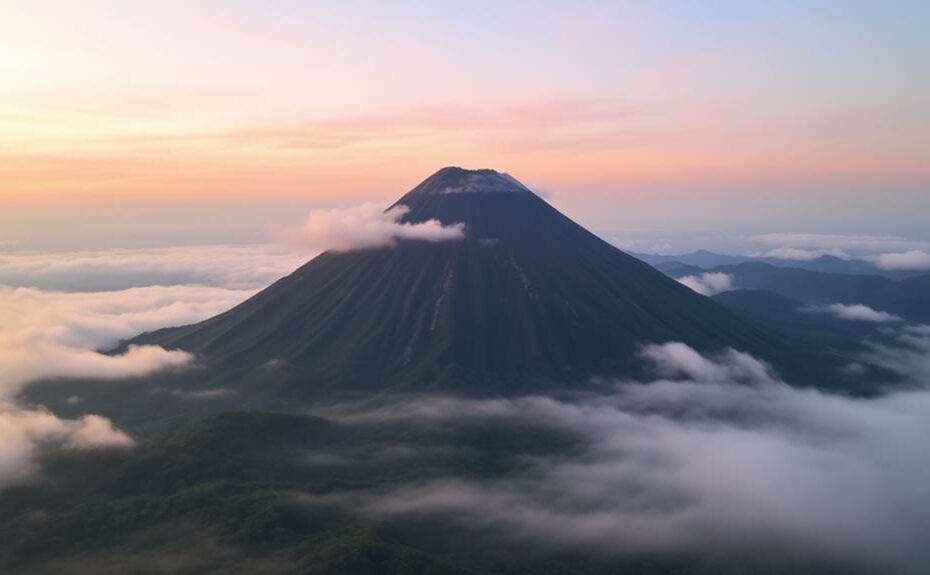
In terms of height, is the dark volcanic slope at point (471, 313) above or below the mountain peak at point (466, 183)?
below

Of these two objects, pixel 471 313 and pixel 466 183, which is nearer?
pixel 471 313

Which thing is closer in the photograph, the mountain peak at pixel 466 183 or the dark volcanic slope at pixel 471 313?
the dark volcanic slope at pixel 471 313

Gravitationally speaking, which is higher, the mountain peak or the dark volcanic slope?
the mountain peak

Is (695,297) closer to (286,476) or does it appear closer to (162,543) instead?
(286,476)

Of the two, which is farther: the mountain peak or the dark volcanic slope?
the mountain peak
